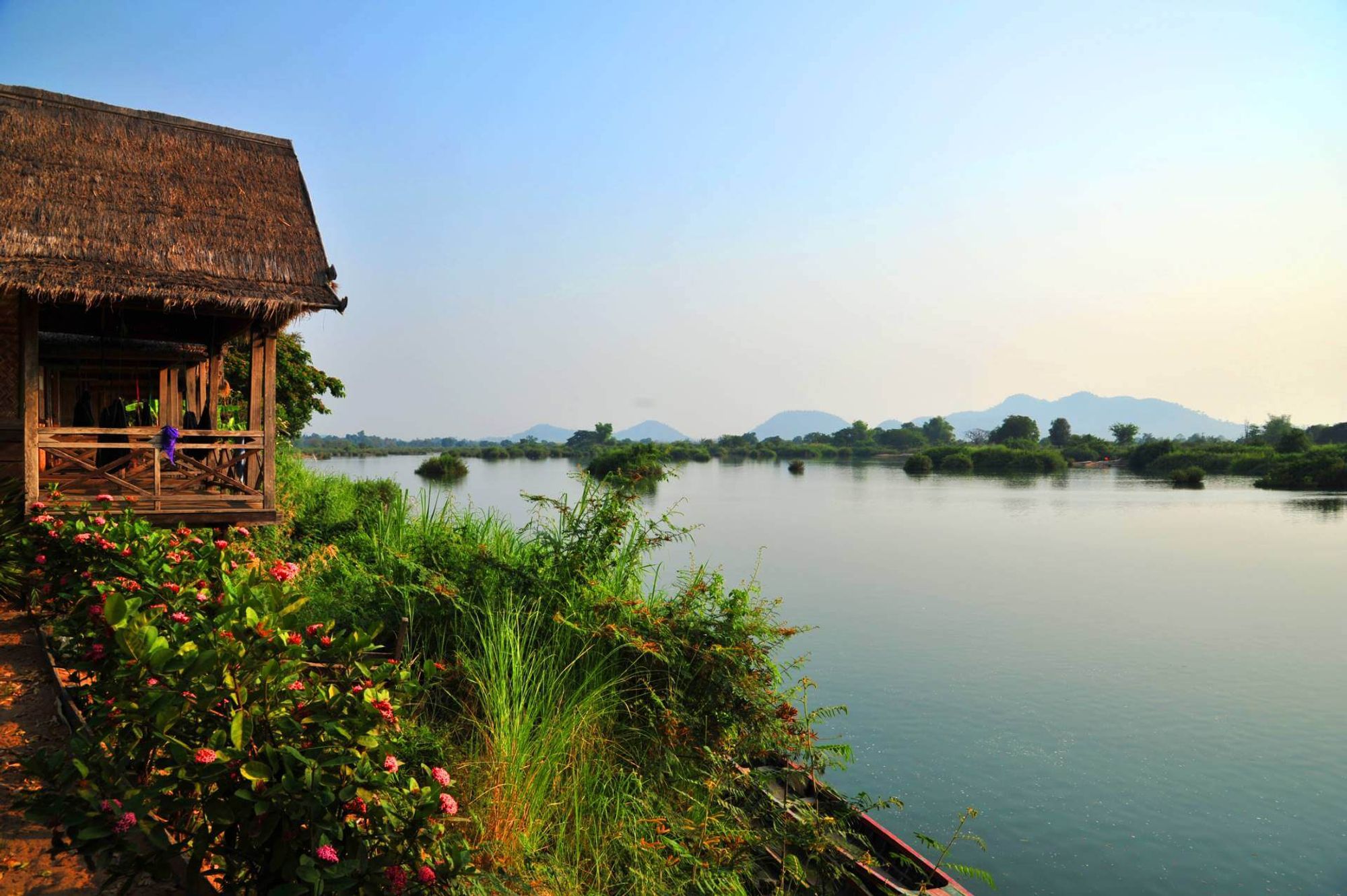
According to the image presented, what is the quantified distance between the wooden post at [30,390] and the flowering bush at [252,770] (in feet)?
20.2

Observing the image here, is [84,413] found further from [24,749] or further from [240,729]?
[240,729]

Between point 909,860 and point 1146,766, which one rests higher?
point 909,860

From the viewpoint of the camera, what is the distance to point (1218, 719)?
9.02 meters

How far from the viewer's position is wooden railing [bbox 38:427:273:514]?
24.8 ft

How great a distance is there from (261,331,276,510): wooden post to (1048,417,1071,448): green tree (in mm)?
81996

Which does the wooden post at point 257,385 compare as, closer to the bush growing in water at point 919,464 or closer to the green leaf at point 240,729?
the green leaf at point 240,729

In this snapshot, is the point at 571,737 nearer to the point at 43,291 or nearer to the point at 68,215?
the point at 43,291

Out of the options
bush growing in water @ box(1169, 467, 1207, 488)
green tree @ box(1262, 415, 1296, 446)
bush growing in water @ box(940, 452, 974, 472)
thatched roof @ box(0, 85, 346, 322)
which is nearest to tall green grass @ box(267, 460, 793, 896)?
thatched roof @ box(0, 85, 346, 322)

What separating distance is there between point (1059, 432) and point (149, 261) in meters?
85.9

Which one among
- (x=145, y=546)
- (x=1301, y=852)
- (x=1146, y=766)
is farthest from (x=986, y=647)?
(x=145, y=546)

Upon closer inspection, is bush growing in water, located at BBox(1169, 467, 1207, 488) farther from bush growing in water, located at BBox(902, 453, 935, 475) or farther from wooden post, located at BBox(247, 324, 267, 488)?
wooden post, located at BBox(247, 324, 267, 488)

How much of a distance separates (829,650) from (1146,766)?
4.16 metres

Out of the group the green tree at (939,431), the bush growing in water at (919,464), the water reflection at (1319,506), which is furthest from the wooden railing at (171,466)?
the green tree at (939,431)

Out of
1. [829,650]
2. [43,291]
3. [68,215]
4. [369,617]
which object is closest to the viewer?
[369,617]
